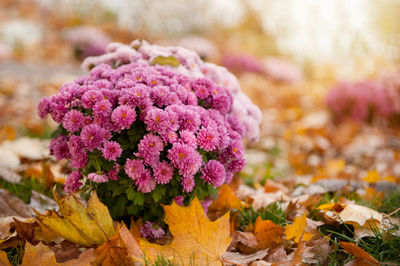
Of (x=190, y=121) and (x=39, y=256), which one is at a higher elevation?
(x=190, y=121)

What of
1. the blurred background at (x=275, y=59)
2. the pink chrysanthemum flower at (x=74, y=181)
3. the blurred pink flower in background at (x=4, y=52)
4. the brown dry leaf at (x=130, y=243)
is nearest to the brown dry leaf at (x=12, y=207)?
the pink chrysanthemum flower at (x=74, y=181)

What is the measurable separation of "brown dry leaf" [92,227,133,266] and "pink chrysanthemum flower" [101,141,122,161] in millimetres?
254

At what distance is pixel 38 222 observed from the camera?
138 centimetres

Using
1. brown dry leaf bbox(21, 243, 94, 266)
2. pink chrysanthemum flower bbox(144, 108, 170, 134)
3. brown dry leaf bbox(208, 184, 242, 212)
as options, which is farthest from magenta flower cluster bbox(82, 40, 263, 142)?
brown dry leaf bbox(21, 243, 94, 266)

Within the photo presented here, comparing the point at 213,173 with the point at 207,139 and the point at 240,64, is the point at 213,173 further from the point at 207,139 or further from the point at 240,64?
the point at 240,64

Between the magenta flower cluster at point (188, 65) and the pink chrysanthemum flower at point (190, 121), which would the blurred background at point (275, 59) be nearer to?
the magenta flower cluster at point (188, 65)

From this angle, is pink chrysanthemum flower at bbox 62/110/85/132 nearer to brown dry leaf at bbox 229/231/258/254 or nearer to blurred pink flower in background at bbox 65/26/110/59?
brown dry leaf at bbox 229/231/258/254

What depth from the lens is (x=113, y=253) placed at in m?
1.29

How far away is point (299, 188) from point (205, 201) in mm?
730

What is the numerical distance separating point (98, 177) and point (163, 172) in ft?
0.72

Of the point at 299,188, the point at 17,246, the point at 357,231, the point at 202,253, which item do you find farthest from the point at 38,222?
the point at 299,188

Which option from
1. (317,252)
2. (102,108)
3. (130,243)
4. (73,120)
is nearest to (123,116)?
(102,108)

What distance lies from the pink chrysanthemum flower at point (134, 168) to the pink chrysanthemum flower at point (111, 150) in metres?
0.05

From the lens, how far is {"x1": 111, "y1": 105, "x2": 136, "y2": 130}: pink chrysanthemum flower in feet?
4.44
